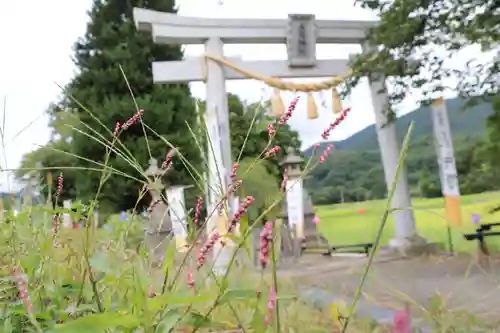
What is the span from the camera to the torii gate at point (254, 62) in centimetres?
471

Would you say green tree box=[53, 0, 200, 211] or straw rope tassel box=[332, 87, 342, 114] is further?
green tree box=[53, 0, 200, 211]

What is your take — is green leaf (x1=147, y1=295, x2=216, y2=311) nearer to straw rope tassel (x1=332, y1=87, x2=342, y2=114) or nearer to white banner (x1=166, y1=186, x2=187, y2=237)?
white banner (x1=166, y1=186, x2=187, y2=237)

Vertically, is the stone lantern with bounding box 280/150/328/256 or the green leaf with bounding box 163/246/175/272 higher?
the stone lantern with bounding box 280/150/328/256

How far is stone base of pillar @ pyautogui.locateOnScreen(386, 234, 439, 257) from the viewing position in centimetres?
506

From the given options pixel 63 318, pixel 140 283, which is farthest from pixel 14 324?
pixel 140 283

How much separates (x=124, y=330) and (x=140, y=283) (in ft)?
0.12

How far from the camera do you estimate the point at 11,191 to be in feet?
2.69

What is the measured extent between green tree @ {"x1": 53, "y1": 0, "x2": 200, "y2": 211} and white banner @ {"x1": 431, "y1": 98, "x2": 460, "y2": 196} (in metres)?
3.75

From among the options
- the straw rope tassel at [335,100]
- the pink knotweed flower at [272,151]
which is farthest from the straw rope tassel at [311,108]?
the pink knotweed flower at [272,151]

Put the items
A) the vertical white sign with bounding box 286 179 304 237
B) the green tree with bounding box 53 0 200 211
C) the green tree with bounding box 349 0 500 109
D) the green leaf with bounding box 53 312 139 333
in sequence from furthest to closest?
the green tree with bounding box 53 0 200 211
the vertical white sign with bounding box 286 179 304 237
the green tree with bounding box 349 0 500 109
the green leaf with bounding box 53 312 139 333

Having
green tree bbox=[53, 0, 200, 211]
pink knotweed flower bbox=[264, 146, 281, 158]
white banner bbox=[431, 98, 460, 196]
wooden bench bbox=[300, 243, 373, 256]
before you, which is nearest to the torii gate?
white banner bbox=[431, 98, 460, 196]

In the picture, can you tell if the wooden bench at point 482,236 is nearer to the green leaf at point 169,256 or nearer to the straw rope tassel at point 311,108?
the green leaf at point 169,256

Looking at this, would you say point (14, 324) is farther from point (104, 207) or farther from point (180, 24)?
point (104, 207)

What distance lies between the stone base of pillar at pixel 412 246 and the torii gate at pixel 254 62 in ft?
0.10
